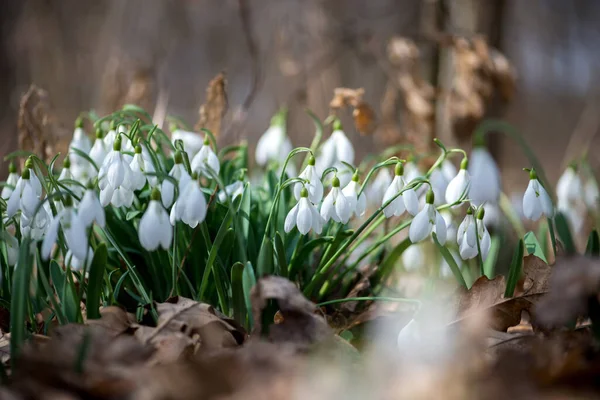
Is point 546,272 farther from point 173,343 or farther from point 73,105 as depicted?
point 73,105

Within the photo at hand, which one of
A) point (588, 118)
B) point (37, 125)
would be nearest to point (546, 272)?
point (37, 125)

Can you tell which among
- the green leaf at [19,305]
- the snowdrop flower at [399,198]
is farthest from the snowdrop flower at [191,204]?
the snowdrop flower at [399,198]

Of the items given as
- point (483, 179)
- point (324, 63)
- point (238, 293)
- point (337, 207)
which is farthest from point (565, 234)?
point (324, 63)

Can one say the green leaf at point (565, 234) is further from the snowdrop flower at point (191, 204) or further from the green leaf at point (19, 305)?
the green leaf at point (19, 305)

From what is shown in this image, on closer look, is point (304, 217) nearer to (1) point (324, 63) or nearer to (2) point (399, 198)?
(2) point (399, 198)

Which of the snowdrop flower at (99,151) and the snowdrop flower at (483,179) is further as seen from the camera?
the snowdrop flower at (99,151)

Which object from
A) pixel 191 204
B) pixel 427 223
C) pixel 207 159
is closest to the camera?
pixel 191 204
